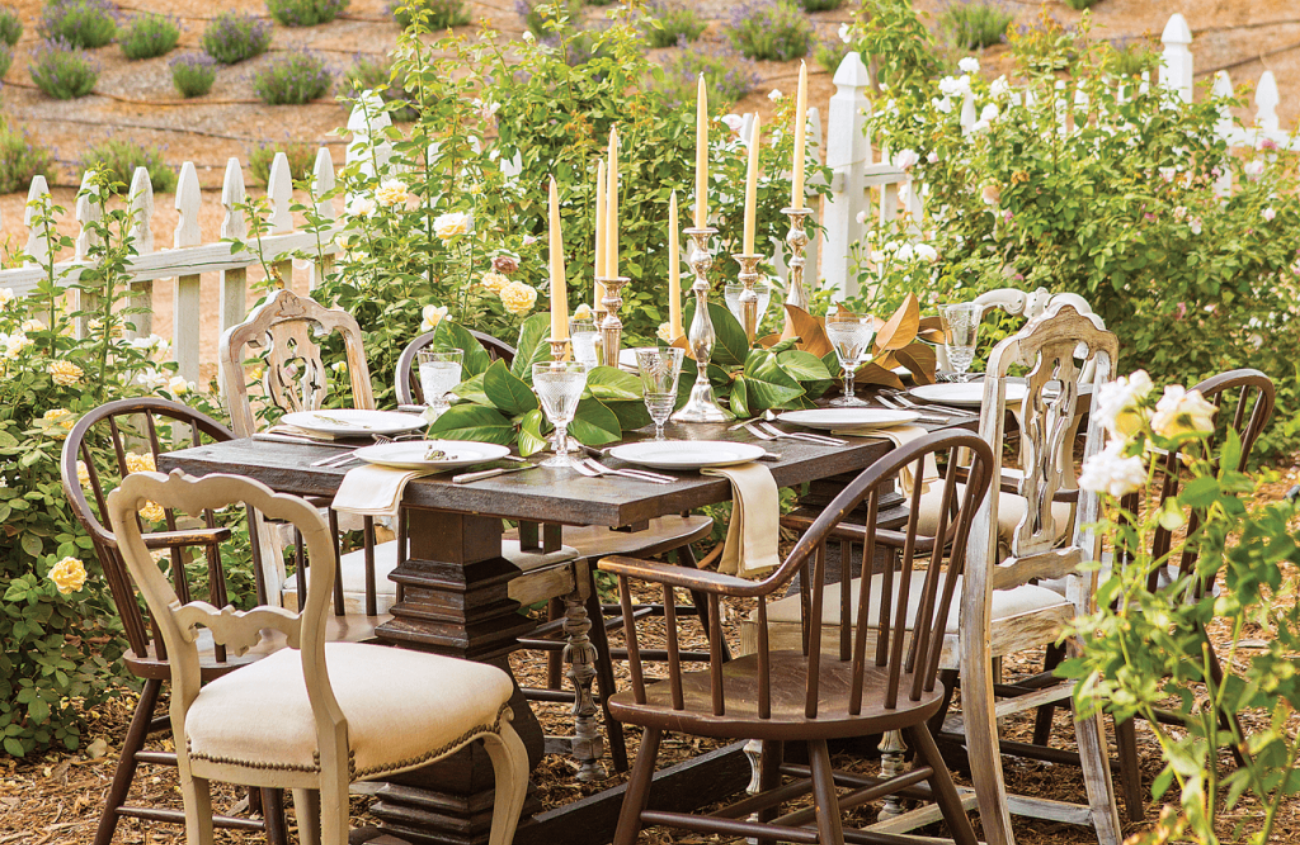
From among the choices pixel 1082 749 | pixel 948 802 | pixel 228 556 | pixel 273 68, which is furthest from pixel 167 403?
pixel 273 68

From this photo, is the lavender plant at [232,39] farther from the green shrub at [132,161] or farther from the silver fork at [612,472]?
the silver fork at [612,472]

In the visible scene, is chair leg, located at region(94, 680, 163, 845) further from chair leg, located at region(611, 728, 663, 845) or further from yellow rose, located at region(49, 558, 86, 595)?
chair leg, located at region(611, 728, 663, 845)

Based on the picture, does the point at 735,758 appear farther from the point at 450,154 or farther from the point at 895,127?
the point at 895,127

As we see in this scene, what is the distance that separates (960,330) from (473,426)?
3.68 ft

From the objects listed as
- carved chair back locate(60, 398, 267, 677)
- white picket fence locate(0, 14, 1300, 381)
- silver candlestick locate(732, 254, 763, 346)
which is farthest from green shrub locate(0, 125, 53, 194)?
silver candlestick locate(732, 254, 763, 346)

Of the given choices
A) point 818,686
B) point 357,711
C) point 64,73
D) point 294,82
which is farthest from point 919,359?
point 64,73

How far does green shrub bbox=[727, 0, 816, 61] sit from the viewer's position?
14.3m

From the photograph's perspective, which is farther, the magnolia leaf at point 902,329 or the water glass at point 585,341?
the magnolia leaf at point 902,329

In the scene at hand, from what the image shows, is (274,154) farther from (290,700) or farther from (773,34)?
(290,700)

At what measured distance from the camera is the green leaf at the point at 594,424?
8.89 ft

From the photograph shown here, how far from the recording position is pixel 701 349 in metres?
3.00

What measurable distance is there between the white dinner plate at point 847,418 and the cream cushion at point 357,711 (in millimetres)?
822

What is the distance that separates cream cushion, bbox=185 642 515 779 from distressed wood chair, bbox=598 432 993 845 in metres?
0.24

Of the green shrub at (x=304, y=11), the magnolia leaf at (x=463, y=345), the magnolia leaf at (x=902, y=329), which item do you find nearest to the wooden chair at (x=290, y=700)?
the magnolia leaf at (x=463, y=345)
